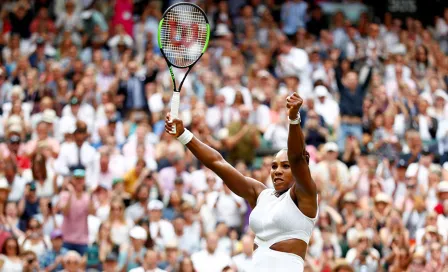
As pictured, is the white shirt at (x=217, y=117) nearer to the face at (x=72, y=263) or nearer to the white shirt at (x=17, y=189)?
the white shirt at (x=17, y=189)

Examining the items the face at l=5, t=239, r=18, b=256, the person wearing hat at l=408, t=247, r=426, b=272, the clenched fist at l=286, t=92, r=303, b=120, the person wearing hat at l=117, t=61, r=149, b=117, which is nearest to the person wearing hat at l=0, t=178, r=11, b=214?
the face at l=5, t=239, r=18, b=256

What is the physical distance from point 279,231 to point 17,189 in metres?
7.29

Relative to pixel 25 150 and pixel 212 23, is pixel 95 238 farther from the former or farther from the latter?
pixel 212 23

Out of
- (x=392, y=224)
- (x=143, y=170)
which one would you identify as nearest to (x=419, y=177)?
(x=392, y=224)

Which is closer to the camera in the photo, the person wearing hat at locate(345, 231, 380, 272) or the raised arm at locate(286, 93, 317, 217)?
the raised arm at locate(286, 93, 317, 217)

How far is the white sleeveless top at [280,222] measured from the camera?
678cm

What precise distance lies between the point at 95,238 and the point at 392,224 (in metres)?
3.85

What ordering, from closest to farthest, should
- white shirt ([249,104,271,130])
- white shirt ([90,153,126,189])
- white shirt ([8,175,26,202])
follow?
1. white shirt ([8,175,26,202])
2. white shirt ([90,153,126,189])
3. white shirt ([249,104,271,130])

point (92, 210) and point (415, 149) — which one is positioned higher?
point (92, 210)

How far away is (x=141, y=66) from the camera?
55.4ft

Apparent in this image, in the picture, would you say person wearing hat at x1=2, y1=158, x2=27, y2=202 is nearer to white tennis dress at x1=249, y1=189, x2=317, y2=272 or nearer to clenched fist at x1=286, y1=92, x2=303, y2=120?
white tennis dress at x1=249, y1=189, x2=317, y2=272

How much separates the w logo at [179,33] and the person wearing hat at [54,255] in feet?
13.4

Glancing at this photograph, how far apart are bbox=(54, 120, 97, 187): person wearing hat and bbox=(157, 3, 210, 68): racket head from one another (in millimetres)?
5197

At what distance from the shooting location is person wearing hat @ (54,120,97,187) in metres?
14.1
